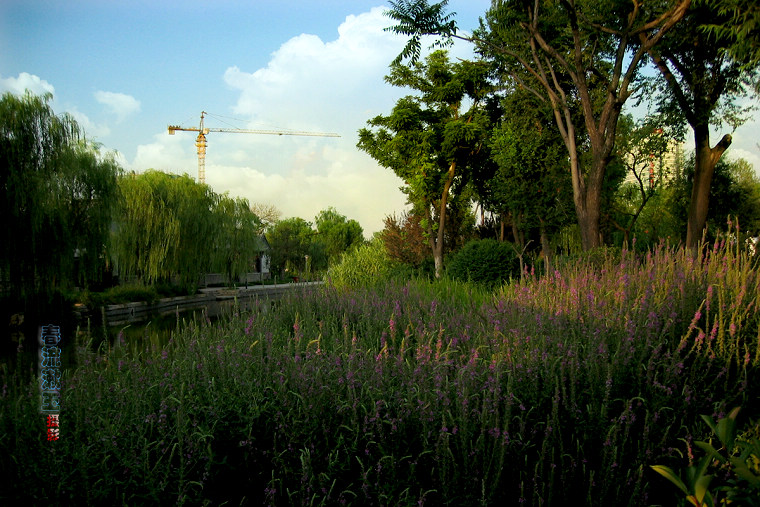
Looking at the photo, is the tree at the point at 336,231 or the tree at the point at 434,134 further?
the tree at the point at 336,231

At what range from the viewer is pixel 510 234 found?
87.5ft

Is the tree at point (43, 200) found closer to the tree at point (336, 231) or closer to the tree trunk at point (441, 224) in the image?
the tree trunk at point (441, 224)

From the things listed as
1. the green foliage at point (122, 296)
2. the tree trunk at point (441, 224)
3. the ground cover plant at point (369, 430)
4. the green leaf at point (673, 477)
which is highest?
the tree trunk at point (441, 224)

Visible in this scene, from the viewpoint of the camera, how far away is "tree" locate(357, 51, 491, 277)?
76.0ft

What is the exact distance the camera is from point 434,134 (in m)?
23.5

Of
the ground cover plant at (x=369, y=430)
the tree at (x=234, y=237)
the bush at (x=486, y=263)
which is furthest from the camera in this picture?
the tree at (x=234, y=237)

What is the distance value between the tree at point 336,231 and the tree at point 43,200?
57765 mm

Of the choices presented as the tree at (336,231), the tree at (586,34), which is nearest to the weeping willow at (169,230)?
the tree at (586,34)

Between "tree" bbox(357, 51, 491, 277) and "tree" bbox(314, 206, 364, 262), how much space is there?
173 feet

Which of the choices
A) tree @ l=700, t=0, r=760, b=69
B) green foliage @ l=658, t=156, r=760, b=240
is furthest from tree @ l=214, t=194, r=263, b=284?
tree @ l=700, t=0, r=760, b=69

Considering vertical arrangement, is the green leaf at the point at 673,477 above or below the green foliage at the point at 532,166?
below

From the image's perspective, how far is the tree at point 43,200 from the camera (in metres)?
16.3

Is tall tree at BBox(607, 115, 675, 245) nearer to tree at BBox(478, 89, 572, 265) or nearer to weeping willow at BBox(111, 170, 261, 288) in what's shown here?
tree at BBox(478, 89, 572, 265)

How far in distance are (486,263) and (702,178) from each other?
723 centimetres
